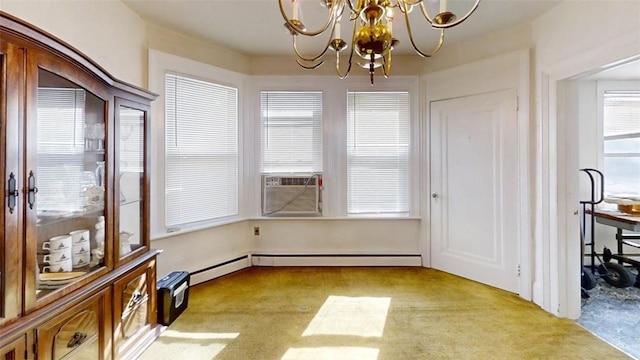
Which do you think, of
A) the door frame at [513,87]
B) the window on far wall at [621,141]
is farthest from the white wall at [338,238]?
the window on far wall at [621,141]

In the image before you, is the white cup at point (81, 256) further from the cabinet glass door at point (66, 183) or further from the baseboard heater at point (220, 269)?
the baseboard heater at point (220, 269)

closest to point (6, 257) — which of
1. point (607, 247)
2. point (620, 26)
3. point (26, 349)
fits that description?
point (26, 349)

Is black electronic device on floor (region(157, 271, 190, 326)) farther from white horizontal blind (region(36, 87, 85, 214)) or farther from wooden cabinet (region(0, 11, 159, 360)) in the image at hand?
white horizontal blind (region(36, 87, 85, 214))

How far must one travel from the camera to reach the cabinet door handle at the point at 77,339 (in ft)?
4.82

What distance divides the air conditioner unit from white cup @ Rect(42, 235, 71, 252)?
2.19 meters

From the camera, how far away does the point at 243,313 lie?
100 inches

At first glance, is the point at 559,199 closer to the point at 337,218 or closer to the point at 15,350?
the point at 337,218

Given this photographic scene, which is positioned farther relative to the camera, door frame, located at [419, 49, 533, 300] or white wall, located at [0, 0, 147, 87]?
door frame, located at [419, 49, 533, 300]

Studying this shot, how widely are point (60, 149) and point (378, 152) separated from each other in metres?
2.94

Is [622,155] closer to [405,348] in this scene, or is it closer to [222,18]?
[405,348]

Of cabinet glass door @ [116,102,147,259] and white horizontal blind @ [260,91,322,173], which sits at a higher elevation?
white horizontal blind @ [260,91,322,173]

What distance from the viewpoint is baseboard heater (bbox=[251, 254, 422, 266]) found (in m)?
3.74

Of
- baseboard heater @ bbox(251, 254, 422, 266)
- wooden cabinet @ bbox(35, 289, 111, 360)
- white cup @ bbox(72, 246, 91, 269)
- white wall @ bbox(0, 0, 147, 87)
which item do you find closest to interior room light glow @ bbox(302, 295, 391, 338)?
baseboard heater @ bbox(251, 254, 422, 266)

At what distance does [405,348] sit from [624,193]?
3.69 m
